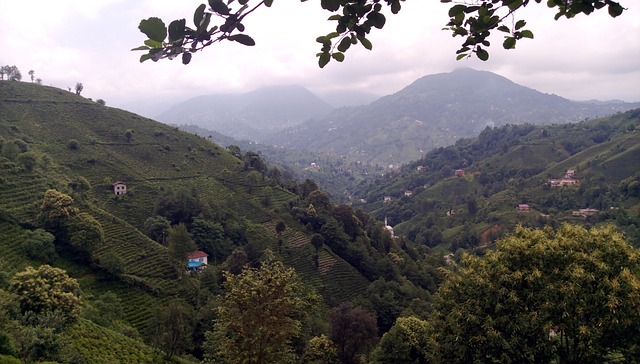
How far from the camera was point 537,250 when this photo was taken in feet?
26.4

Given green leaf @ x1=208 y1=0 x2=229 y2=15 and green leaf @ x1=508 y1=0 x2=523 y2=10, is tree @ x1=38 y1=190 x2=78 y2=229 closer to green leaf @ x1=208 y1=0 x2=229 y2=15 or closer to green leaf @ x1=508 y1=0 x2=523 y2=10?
green leaf @ x1=208 y1=0 x2=229 y2=15

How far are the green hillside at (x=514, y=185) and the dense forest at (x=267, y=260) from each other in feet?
1.48

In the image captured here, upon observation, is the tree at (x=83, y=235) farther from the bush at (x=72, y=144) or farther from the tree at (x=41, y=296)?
the bush at (x=72, y=144)

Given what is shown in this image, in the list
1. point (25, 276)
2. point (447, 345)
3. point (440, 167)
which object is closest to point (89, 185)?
point (25, 276)

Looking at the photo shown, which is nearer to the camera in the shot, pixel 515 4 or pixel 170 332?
pixel 515 4

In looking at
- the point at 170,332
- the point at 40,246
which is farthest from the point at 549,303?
the point at 40,246

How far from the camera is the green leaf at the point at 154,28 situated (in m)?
1.50

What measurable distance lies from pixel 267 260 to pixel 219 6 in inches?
432

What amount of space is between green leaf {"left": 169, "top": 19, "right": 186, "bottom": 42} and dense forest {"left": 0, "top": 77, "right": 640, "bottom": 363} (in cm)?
802

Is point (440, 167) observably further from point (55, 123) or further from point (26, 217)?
point (26, 217)

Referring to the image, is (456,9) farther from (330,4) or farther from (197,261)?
(197,261)

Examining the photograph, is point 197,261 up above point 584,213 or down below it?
above

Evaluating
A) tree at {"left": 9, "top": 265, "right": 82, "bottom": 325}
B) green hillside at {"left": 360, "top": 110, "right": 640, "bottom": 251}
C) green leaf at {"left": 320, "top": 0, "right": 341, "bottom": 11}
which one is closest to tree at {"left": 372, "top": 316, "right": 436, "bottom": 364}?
tree at {"left": 9, "top": 265, "right": 82, "bottom": 325}

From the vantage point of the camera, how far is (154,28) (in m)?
1.53
